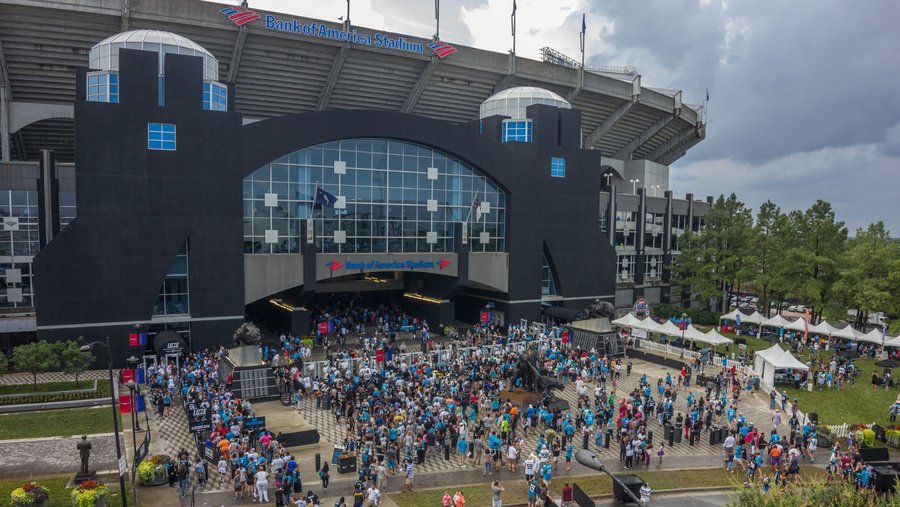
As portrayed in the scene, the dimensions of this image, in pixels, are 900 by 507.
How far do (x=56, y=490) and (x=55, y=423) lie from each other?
8.59 m

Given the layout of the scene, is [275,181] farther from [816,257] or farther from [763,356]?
[816,257]

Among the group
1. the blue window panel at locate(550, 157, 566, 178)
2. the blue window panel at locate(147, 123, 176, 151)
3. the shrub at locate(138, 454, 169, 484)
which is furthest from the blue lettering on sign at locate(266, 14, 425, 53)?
the shrub at locate(138, 454, 169, 484)

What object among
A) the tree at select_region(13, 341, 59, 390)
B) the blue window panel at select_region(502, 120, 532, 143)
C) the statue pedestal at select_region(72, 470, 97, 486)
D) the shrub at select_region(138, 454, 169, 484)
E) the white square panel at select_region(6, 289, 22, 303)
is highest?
the blue window panel at select_region(502, 120, 532, 143)

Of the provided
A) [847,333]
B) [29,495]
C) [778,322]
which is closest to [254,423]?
[29,495]

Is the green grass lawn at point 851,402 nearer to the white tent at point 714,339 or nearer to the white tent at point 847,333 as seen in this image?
the white tent at point 714,339

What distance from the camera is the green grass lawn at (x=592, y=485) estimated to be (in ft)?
71.9

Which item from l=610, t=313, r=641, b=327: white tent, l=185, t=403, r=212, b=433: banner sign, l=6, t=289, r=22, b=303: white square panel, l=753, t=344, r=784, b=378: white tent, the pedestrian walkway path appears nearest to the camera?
l=185, t=403, r=212, b=433: banner sign

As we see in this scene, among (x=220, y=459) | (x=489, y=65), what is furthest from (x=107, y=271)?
(x=489, y=65)

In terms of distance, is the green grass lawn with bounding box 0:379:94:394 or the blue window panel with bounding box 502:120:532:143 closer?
the green grass lawn with bounding box 0:379:94:394

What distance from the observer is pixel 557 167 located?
5694cm

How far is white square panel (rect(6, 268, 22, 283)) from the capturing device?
42344 millimetres

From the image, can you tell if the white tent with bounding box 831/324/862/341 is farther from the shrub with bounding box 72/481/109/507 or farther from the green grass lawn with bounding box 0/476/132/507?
the shrub with bounding box 72/481/109/507

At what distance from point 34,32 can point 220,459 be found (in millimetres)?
42892

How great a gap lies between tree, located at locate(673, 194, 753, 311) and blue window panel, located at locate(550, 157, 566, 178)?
18.1 meters
